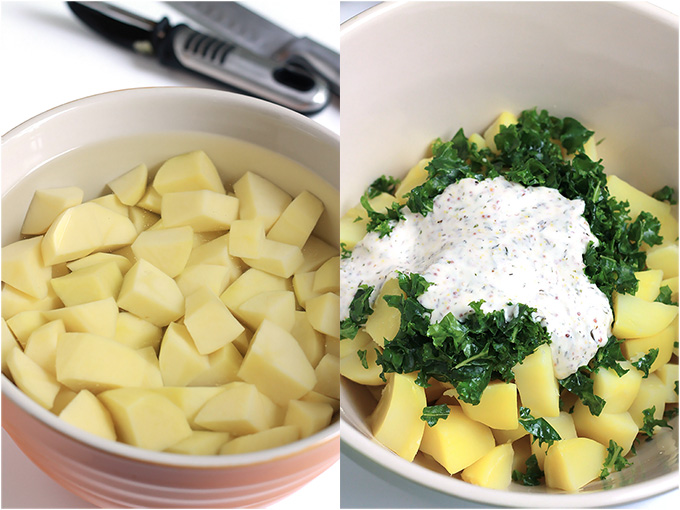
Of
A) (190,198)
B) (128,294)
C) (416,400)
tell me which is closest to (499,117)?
(416,400)

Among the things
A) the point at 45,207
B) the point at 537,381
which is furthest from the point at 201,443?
the point at 537,381

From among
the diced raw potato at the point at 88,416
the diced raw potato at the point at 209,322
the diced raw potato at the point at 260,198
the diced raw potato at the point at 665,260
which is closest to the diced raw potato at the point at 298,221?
the diced raw potato at the point at 260,198

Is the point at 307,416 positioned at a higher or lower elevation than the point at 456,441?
higher

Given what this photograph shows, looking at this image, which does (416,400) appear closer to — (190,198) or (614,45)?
(190,198)

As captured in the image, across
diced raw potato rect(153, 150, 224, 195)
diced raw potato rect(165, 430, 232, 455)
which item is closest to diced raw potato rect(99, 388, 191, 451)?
diced raw potato rect(165, 430, 232, 455)

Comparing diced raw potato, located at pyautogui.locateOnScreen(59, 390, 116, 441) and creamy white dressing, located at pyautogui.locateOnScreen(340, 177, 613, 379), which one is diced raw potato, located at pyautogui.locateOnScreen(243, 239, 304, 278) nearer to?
diced raw potato, located at pyautogui.locateOnScreen(59, 390, 116, 441)

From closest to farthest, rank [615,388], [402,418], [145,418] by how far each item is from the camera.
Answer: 1. [145,418]
2. [402,418]
3. [615,388]

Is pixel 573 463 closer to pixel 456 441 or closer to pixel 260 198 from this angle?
pixel 456 441
